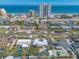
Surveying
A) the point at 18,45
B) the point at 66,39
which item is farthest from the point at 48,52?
the point at 66,39

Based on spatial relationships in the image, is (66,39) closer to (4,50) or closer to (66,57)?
(66,57)

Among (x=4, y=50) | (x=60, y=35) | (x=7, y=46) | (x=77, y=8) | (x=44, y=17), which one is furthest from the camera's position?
(x=77, y=8)

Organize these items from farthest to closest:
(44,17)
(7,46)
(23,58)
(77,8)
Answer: (77,8) < (44,17) < (7,46) < (23,58)

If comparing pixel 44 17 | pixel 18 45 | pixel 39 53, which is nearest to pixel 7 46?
pixel 18 45

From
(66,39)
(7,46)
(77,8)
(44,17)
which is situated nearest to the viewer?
(7,46)

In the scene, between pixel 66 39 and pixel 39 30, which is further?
pixel 39 30

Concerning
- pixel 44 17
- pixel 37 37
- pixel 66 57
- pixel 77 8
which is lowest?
pixel 66 57

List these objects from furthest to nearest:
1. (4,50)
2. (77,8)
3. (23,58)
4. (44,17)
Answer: (77,8)
(44,17)
(4,50)
(23,58)

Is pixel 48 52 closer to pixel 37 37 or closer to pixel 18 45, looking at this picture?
pixel 18 45

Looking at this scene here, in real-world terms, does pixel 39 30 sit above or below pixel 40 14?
below
